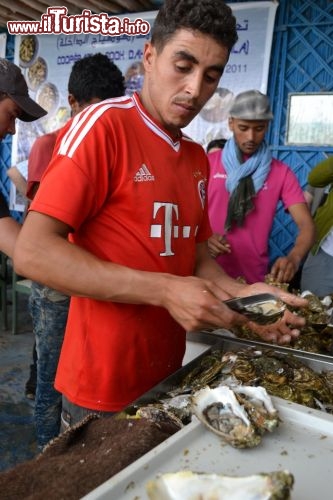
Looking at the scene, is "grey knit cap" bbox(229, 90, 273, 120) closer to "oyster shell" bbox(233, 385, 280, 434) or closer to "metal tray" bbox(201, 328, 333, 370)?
"metal tray" bbox(201, 328, 333, 370)

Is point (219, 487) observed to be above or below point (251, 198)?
below

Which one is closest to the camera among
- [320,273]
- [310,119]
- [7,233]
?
[7,233]

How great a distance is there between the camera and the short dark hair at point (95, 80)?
2354mm

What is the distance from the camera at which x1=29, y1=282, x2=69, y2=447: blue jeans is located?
2.42m

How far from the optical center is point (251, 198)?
285cm

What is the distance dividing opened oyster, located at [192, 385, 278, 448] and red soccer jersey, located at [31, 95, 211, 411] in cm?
39

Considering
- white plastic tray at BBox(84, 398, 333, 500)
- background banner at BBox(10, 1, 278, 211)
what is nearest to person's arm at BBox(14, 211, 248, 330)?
white plastic tray at BBox(84, 398, 333, 500)

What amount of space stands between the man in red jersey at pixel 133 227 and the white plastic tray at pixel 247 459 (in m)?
0.29

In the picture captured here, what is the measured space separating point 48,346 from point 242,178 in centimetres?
147

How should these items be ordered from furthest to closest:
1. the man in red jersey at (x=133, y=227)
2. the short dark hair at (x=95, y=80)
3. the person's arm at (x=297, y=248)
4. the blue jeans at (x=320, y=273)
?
the blue jeans at (x=320, y=273) < the person's arm at (x=297, y=248) < the short dark hair at (x=95, y=80) < the man in red jersey at (x=133, y=227)

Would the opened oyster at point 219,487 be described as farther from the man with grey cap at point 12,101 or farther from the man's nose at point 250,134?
the man's nose at point 250,134

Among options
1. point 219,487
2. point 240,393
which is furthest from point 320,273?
point 219,487

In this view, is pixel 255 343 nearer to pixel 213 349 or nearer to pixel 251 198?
pixel 213 349

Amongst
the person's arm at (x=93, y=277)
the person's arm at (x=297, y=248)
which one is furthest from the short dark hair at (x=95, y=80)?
the person's arm at (x=93, y=277)
